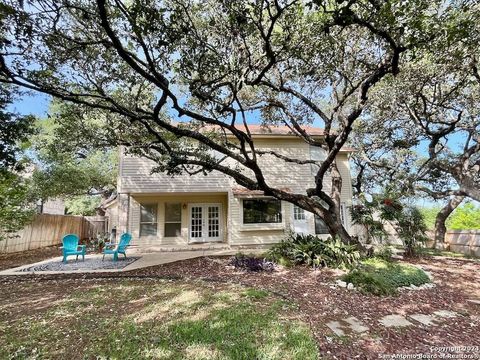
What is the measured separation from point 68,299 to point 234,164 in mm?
9498

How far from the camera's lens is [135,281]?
655cm

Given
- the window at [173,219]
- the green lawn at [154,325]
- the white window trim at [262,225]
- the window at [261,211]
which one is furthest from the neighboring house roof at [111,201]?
the green lawn at [154,325]

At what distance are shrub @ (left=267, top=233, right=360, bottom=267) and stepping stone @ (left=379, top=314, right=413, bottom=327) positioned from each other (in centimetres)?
273

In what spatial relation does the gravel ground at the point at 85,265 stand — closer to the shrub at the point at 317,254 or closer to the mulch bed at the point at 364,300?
the mulch bed at the point at 364,300

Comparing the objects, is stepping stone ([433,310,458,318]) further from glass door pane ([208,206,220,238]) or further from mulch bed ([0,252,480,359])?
glass door pane ([208,206,220,238])

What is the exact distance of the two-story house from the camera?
12773mm

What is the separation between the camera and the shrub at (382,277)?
5422 millimetres

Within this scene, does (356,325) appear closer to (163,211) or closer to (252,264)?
(252,264)

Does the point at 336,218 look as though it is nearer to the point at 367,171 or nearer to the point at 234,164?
the point at 234,164

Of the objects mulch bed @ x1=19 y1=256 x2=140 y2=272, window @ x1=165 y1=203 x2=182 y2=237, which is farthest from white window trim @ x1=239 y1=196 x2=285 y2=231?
mulch bed @ x1=19 y1=256 x2=140 y2=272

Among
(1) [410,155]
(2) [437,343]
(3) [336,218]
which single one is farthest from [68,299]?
(1) [410,155]

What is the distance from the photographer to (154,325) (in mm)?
3854

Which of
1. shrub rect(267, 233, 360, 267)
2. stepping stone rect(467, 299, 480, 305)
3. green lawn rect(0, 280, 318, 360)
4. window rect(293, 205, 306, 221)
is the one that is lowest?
stepping stone rect(467, 299, 480, 305)

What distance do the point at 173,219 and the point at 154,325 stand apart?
10.1m
